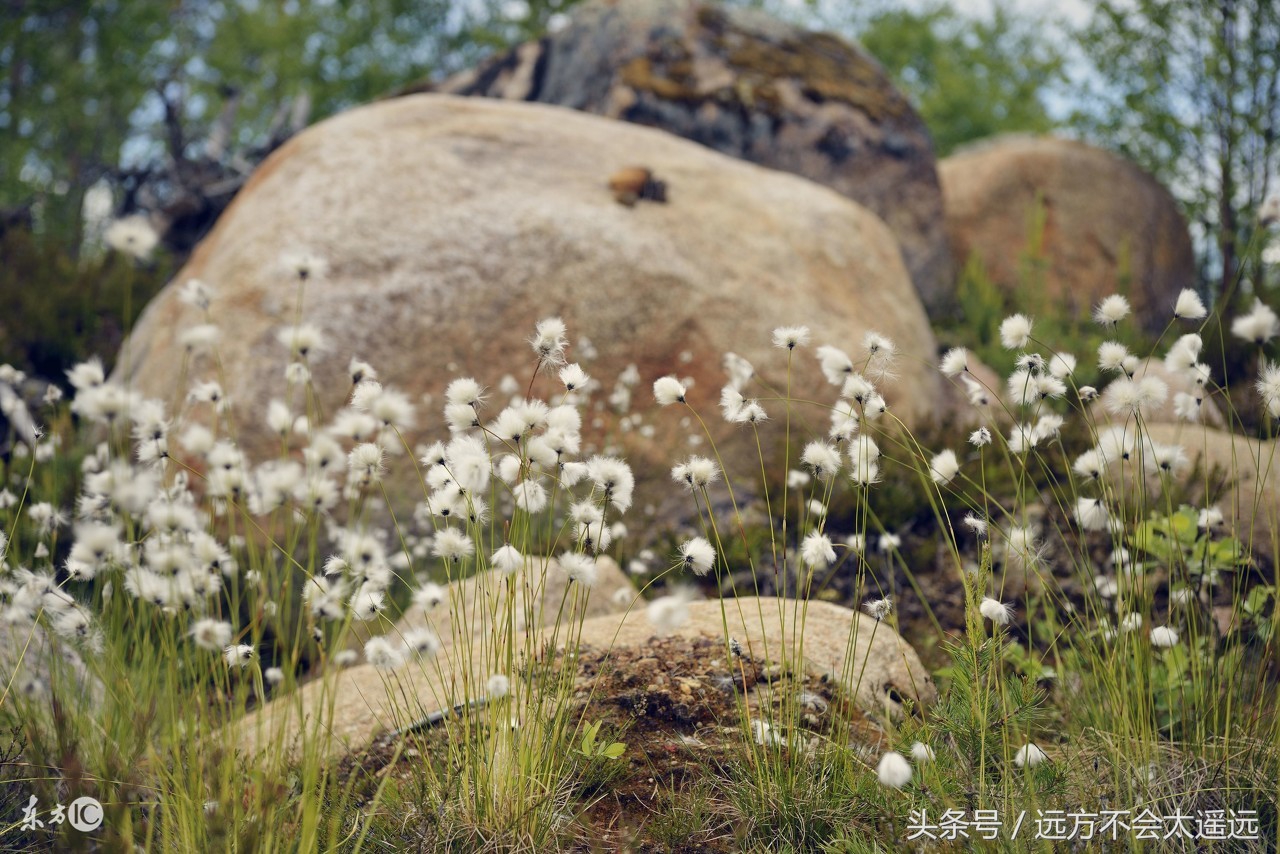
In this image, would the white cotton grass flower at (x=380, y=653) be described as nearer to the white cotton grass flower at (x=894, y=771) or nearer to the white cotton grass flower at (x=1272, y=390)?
the white cotton grass flower at (x=894, y=771)

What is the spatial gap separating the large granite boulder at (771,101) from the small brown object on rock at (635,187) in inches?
127

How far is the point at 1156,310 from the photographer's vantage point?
10.6 meters

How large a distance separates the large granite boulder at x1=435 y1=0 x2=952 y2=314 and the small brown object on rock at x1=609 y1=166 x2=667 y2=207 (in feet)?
10.6

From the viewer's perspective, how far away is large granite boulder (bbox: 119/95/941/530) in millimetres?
5586

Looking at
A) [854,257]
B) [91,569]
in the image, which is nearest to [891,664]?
[91,569]

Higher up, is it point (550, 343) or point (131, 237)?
point (131, 237)

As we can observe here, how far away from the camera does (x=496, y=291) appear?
231 inches

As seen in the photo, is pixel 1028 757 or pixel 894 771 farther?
pixel 1028 757

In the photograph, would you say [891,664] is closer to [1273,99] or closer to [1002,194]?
[1002,194]

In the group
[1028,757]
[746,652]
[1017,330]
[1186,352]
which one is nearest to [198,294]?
[746,652]

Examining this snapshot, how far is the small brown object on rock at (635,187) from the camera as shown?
6.47 meters

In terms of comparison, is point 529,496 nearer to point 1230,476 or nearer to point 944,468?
point 944,468

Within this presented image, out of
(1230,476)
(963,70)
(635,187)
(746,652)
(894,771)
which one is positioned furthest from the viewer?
(963,70)

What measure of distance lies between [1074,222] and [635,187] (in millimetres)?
6308
